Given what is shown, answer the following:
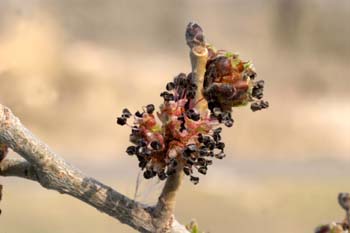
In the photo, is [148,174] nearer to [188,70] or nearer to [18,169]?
[18,169]

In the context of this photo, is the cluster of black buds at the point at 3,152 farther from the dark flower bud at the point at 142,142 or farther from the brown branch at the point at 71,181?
the dark flower bud at the point at 142,142

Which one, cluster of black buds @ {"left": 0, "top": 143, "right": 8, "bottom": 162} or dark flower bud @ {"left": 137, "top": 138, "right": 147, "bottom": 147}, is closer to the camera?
dark flower bud @ {"left": 137, "top": 138, "right": 147, "bottom": 147}

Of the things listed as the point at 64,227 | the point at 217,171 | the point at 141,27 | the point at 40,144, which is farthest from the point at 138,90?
the point at 40,144

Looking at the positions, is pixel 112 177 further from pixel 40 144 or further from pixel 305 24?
pixel 40 144

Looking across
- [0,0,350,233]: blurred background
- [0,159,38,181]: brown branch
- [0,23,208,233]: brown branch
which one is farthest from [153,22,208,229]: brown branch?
[0,0,350,233]: blurred background

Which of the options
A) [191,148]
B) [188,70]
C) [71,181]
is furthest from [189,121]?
[188,70]

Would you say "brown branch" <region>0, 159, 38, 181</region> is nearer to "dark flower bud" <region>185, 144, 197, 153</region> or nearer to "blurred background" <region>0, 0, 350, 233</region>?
"dark flower bud" <region>185, 144, 197, 153</region>
